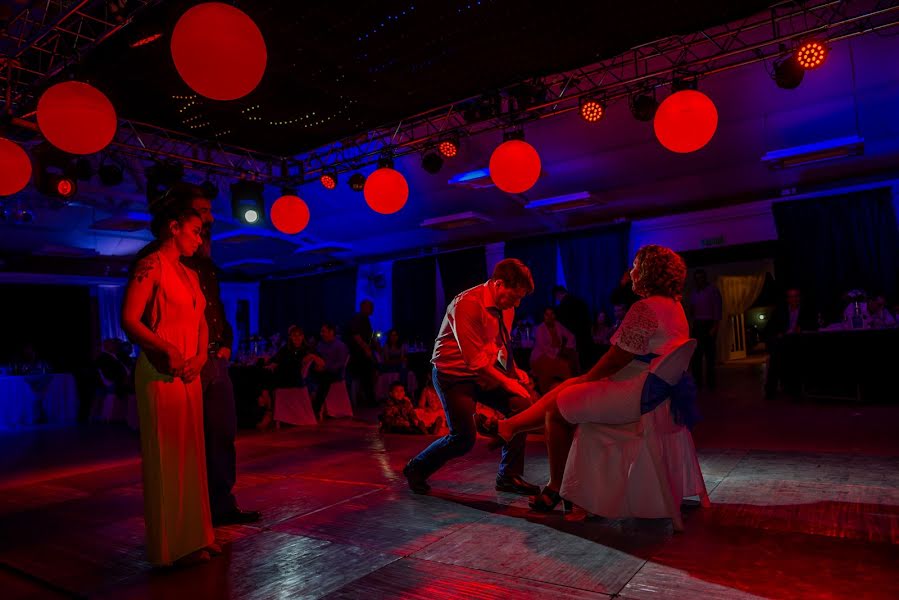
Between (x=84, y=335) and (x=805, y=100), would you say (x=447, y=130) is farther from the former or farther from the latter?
(x=84, y=335)

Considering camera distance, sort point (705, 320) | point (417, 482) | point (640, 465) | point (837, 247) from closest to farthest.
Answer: point (640, 465)
point (417, 482)
point (705, 320)
point (837, 247)

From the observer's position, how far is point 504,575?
7.85 ft

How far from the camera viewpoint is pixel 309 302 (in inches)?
667

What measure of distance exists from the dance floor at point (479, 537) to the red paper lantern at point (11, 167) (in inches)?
92.6

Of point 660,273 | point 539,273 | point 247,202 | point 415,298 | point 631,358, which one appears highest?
point 247,202

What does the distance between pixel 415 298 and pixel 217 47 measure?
38.3 feet

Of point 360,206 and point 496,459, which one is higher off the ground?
point 360,206

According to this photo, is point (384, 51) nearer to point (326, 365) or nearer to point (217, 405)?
point (217, 405)

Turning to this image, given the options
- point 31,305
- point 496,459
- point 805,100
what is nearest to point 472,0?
point 496,459

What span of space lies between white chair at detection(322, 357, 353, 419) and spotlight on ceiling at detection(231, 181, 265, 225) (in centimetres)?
268

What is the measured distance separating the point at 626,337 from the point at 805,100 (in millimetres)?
7303

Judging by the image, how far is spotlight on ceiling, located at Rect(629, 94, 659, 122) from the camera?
6492mm

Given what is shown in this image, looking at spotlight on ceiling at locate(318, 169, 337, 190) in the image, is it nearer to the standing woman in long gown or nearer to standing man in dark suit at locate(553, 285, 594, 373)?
standing man in dark suit at locate(553, 285, 594, 373)

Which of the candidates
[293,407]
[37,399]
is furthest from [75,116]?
[37,399]
